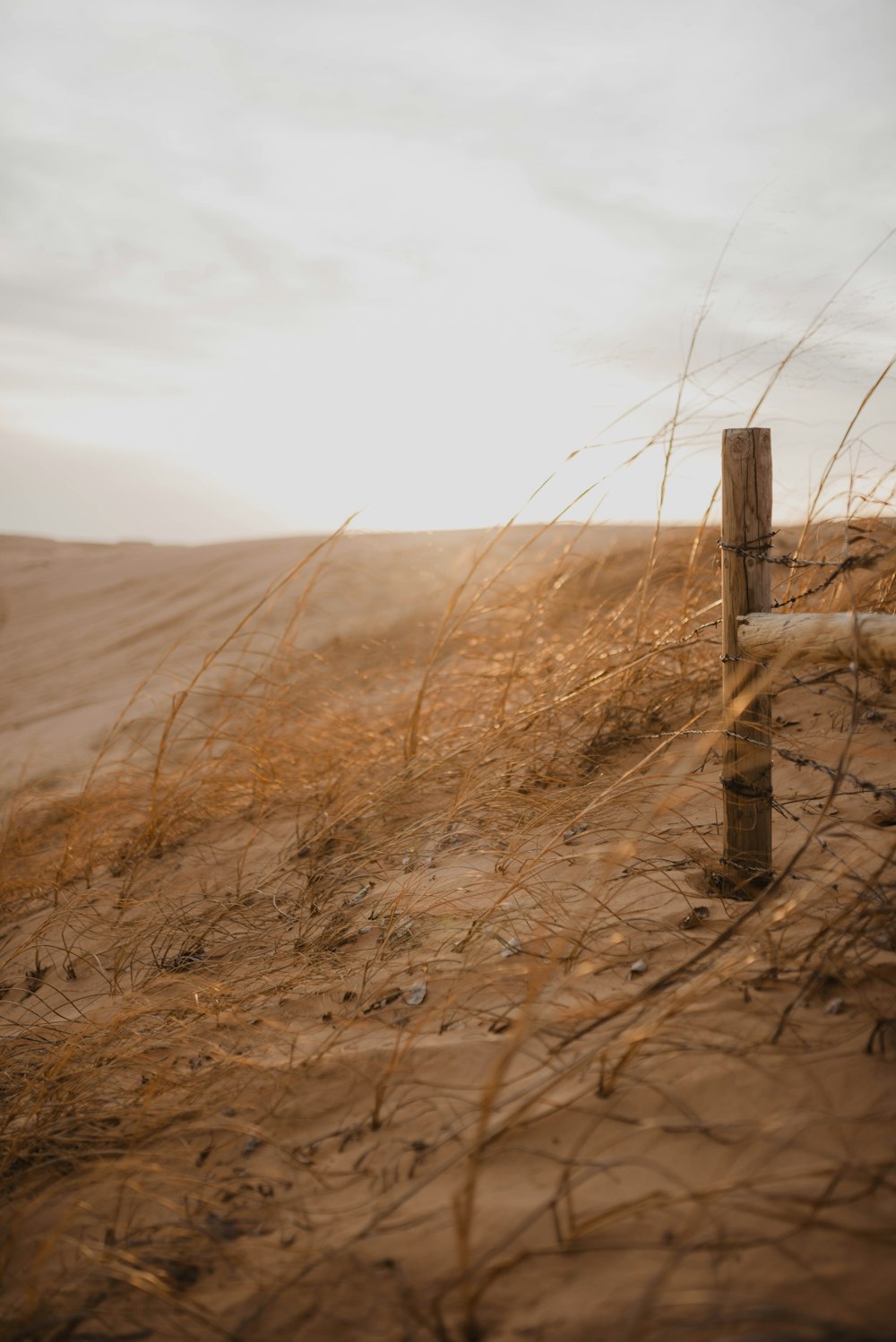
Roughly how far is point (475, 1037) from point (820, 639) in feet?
2.94

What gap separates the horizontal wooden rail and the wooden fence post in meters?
0.05

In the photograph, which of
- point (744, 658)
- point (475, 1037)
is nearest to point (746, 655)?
point (744, 658)

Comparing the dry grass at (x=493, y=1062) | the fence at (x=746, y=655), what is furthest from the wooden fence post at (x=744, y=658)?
the dry grass at (x=493, y=1062)

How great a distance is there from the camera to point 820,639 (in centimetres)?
145

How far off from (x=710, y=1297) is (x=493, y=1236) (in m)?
0.26

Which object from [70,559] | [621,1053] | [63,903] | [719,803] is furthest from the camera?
[70,559]

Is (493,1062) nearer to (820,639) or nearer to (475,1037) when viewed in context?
(475,1037)

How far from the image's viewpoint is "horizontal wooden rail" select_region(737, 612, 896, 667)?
1.31 metres

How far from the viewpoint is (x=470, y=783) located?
2447 mm

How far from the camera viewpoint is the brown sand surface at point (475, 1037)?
3.22ft

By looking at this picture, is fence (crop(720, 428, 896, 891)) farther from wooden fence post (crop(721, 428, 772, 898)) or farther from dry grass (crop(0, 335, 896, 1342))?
dry grass (crop(0, 335, 896, 1342))

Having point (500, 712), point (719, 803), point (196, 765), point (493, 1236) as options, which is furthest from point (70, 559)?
point (493, 1236)

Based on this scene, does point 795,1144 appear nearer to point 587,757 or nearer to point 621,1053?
point 621,1053

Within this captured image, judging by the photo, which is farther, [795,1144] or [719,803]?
[719,803]
